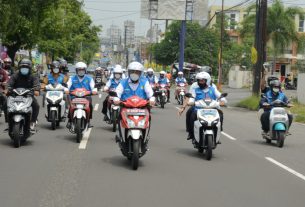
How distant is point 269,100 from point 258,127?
5274 millimetres

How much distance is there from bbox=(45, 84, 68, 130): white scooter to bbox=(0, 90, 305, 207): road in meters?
0.73

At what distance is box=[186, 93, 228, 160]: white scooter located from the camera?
1151 centimetres

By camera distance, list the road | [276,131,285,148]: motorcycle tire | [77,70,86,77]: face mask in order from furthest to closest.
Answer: [77,70,86,77]: face mask
[276,131,285,148]: motorcycle tire
the road

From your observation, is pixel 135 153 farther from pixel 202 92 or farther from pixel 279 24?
pixel 279 24

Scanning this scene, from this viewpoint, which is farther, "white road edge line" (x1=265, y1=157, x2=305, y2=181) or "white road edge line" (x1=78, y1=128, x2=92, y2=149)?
"white road edge line" (x1=78, y1=128, x2=92, y2=149)

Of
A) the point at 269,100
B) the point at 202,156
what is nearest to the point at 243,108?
the point at 269,100

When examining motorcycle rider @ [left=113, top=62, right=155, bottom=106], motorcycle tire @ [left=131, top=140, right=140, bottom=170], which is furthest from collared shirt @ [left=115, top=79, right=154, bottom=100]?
motorcycle tire @ [left=131, top=140, right=140, bottom=170]

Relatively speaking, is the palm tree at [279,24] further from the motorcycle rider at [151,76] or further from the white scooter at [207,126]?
the white scooter at [207,126]

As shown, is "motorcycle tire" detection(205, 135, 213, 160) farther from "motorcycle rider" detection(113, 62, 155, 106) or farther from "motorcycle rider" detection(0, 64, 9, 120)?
"motorcycle rider" detection(0, 64, 9, 120)

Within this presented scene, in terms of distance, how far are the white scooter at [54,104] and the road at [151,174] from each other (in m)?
0.73

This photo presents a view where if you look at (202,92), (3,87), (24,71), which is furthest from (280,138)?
(3,87)

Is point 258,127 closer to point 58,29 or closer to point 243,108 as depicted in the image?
point 243,108

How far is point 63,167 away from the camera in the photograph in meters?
9.97

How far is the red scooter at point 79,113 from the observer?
1332 cm
